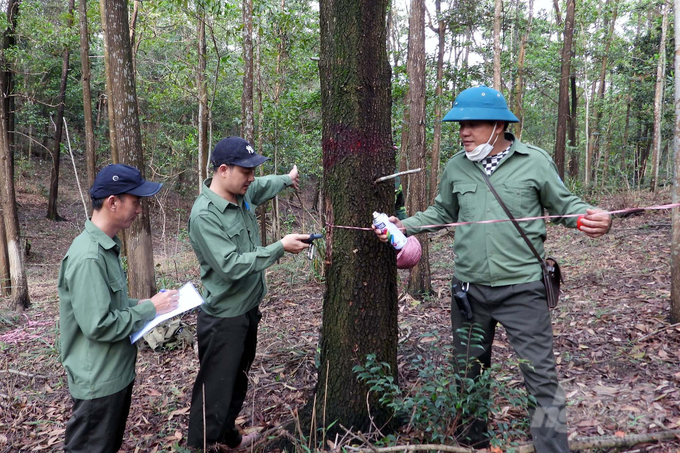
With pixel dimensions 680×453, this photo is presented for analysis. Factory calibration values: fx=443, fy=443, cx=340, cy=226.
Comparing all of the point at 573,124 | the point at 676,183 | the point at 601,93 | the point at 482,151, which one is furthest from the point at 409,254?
the point at 601,93

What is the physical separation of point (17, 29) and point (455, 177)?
13899mm

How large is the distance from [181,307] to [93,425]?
74 centimetres

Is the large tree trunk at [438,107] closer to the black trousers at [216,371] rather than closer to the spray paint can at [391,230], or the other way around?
the spray paint can at [391,230]

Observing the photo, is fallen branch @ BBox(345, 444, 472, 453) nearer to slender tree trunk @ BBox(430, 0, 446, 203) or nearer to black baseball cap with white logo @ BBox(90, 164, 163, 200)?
black baseball cap with white logo @ BBox(90, 164, 163, 200)

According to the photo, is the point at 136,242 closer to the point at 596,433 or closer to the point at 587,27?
the point at 596,433

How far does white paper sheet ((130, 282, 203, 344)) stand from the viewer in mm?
2406

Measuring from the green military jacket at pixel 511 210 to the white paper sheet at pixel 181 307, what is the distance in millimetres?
1629

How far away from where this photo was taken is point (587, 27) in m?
22.2

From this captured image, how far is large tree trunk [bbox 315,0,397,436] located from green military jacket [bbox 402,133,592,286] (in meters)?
0.50

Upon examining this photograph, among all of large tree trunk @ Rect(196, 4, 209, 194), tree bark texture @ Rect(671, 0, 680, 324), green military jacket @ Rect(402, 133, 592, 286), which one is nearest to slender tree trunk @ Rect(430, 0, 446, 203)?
large tree trunk @ Rect(196, 4, 209, 194)

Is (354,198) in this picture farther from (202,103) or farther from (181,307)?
(202,103)

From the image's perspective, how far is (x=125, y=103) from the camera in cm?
564

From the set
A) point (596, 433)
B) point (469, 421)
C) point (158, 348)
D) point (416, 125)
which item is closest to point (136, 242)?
point (158, 348)

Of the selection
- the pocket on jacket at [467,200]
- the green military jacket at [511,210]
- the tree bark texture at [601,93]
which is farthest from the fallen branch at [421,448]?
the tree bark texture at [601,93]
